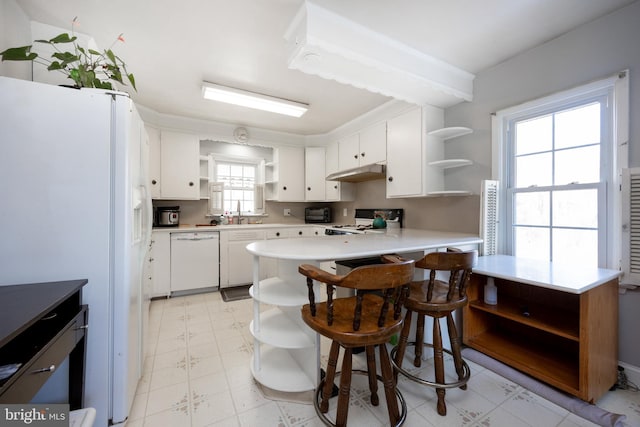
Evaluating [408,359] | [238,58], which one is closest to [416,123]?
[238,58]

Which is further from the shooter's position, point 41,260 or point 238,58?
point 238,58

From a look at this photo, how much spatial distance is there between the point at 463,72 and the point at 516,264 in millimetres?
1811

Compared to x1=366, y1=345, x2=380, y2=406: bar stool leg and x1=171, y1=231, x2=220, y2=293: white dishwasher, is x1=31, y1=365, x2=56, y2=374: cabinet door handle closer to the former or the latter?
x1=366, y1=345, x2=380, y2=406: bar stool leg

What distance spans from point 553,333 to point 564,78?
185cm

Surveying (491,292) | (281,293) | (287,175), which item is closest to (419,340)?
(491,292)

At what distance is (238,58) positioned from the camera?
2195 millimetres

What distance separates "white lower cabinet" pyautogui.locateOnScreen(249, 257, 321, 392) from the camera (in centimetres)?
148

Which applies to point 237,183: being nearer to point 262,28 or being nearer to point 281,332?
point 262,28

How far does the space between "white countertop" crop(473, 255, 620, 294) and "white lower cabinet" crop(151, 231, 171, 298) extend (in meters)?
3.31

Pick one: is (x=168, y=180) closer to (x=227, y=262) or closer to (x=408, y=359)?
(x=227, y=262)

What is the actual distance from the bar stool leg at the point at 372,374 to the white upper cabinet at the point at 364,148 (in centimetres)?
241

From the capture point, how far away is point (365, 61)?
1871 millimetres

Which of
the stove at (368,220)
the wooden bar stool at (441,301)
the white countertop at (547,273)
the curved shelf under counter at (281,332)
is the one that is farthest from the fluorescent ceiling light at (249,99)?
the white countertop at (547,273)

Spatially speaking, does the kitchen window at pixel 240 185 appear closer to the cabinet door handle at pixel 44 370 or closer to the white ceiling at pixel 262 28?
the white ceiling at pixel 262 28
